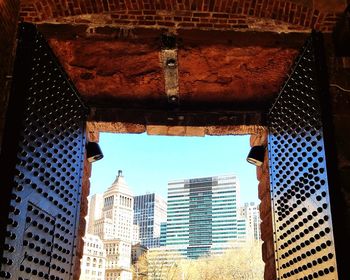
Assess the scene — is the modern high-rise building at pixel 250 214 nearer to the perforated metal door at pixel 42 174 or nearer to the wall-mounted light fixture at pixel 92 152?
the wall-mounted light fixture at pixel 92 152

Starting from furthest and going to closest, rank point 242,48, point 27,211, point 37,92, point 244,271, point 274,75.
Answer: point 244,271
point 274,75
point 242,48
point 37,92
point 27,211

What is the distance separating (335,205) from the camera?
359cm

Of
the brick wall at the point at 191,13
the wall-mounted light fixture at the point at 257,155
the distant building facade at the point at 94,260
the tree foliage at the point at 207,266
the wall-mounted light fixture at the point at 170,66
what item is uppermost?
the distant building facade at the point at 94,260

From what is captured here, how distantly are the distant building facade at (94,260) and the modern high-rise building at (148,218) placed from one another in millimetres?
65216

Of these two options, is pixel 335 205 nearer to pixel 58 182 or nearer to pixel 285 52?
pixel 285 52

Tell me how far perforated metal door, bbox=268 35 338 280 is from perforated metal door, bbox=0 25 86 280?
7.97 ft

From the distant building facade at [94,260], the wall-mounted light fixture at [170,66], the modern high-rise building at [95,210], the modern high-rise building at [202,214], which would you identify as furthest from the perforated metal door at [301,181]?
the modern high-rise building at [202,214]

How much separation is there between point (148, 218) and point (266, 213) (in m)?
147

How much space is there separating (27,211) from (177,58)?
228cm

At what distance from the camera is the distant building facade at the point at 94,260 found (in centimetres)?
7525

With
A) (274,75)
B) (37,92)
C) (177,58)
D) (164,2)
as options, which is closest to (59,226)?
(37,92)

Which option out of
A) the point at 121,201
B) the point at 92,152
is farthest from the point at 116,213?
the point at 92,152

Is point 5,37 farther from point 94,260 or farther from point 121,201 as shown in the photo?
point 121,201

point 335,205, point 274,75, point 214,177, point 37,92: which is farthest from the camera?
point 214,177
